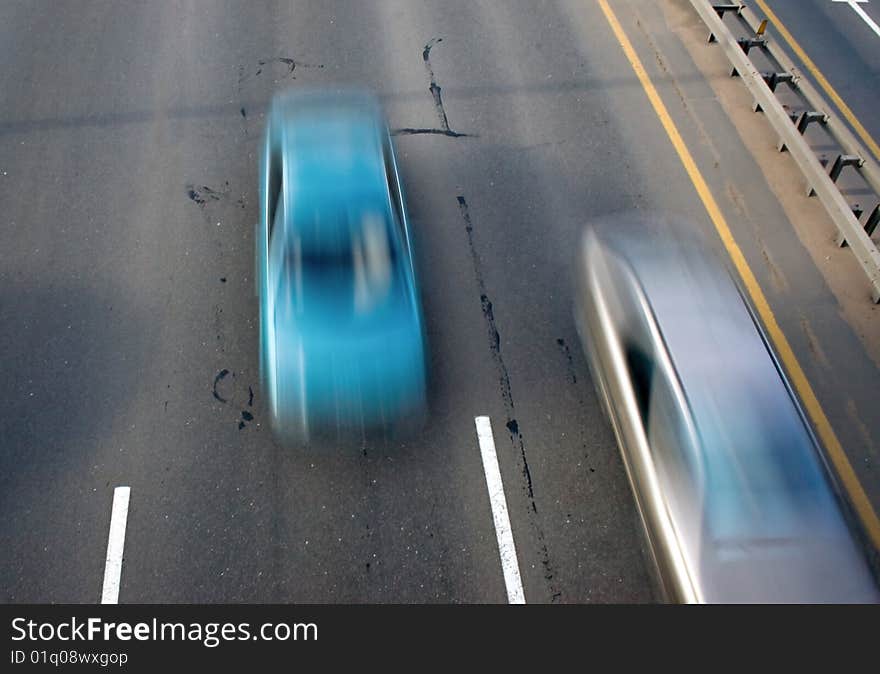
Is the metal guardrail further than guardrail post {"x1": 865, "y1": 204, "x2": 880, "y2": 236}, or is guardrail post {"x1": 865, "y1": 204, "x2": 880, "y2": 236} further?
guardrail post {"x1": 865, "y1": 204, "x2": 880, "y2": 236}

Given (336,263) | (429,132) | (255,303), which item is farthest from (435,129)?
(336,263)

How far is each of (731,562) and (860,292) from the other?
183 inches

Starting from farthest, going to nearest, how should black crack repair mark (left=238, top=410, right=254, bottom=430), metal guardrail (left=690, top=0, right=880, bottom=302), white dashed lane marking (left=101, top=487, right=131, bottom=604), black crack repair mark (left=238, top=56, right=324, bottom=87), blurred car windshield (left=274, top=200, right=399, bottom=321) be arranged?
black crack repair mark (left=238, top=56, right=324, bottom=87)
metal guardrail (left=690, top=0, right=880, bottom=302)
black crack repair mark (left=238, top=410, right=254, bottom=430)
blurred car windshield (left=274, top=200, right=399, bottom=321)
white dashed lane marking (left=101, top=487, right=131, bottom=604)

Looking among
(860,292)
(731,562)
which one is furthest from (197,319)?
(860,292)

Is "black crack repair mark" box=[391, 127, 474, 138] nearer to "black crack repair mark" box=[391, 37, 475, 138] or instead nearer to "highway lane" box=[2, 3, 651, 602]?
"black crack repair mark" box=[391, 37, 475, 138]

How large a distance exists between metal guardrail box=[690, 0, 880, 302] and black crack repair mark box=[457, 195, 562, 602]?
4085 mm

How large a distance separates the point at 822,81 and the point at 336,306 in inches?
346

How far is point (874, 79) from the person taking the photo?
1140 centimetres

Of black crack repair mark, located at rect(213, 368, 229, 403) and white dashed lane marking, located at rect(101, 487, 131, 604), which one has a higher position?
black crack repair mark, located at rect(213, 368, 229, 403)

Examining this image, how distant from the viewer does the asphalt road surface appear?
6660mm

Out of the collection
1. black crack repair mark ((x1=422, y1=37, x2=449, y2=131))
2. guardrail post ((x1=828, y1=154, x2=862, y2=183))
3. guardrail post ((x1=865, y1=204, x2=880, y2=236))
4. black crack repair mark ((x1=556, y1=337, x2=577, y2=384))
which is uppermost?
black crack repair mark ((x1=422, y1=37, x2=449, y2=131))

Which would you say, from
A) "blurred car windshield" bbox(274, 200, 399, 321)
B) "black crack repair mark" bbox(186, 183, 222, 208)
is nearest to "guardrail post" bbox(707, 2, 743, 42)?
"blurred car windshield" bbox(274, 200, 399, 321)

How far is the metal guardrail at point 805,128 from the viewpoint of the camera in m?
8.45
